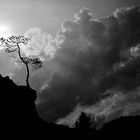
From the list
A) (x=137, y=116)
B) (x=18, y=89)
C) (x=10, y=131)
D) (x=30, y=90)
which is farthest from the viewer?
(x=30, y=90)

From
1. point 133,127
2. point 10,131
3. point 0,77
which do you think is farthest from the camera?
point 0,77

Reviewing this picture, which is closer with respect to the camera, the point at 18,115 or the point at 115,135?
the point at 115,135

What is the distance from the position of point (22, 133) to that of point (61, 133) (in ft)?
28.9

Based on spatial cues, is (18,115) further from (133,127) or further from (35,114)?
(133,127)

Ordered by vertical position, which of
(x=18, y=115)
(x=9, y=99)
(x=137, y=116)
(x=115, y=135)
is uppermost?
(x=9, y=99)

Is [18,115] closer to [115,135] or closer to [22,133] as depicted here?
[22,133]

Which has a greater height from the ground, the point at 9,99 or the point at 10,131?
the point at 9,99

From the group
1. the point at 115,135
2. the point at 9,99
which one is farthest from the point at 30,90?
the point at 115,135

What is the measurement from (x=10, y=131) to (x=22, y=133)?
2.42m

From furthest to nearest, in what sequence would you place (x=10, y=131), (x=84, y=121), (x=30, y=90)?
(x=84, y=121), (x=30, y=90), (x=10, y=131)

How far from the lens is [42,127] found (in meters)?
41.4

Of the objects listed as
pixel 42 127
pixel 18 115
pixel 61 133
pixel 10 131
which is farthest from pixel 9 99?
pixel 61 133

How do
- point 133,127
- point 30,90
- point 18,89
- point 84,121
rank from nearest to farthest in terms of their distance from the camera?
point 133,127, point 18,89, point 30,90, point 84,121

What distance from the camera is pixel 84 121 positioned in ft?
274
